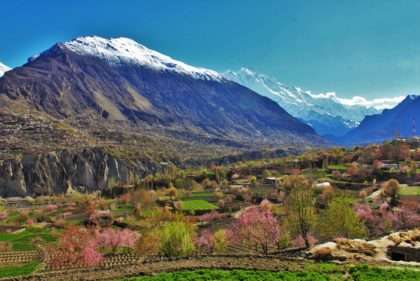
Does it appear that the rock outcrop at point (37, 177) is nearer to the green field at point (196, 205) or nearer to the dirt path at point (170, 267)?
the green field at point (196, 205)

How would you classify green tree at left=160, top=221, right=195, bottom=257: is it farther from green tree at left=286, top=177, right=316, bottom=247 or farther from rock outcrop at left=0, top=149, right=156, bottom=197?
rock outcrop at left=0, top=149, right=156, bottom=197

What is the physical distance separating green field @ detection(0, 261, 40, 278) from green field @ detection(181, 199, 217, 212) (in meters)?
46.4

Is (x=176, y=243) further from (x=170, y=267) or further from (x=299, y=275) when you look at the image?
(x=299, y=275)

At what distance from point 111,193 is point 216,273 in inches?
5429

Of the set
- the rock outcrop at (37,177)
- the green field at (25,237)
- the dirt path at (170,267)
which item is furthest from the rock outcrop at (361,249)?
the rock outcrop at (37,177)

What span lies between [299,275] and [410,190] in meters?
76.6

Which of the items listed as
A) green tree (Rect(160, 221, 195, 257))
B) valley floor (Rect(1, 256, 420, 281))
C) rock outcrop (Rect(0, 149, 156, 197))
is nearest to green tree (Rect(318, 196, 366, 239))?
green tree (Rect(160, 221, 195, 257))

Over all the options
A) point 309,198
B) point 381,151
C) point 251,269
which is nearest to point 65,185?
point 381,151

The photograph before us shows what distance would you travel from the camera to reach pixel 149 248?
2087 inches

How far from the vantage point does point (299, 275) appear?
2269cm

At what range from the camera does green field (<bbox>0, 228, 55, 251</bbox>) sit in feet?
259

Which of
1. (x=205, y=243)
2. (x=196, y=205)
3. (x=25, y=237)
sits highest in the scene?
(x=196, y=205)

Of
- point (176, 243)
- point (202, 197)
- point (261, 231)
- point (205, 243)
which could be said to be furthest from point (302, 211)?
point (202, 197)

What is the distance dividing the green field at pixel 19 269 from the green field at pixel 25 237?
18.2 metres
